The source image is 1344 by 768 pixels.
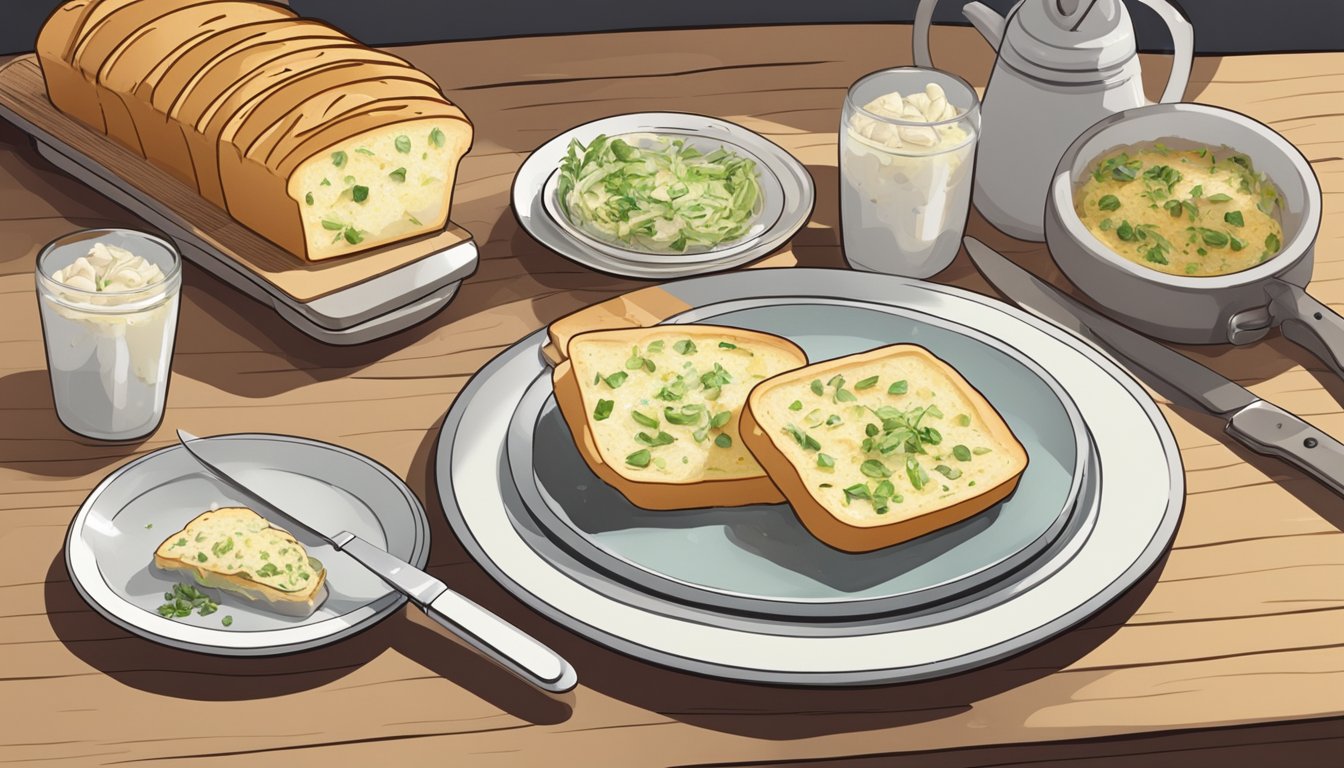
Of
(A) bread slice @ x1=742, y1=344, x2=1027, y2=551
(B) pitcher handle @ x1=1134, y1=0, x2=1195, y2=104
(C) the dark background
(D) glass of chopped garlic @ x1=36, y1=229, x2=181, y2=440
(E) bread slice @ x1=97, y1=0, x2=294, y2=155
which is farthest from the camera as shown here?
(C) the dark background

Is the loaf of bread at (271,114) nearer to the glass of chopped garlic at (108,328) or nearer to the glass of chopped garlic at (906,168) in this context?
the glass of chopped garlic at (108,328)

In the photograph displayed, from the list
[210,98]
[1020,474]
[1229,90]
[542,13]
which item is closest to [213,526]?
[210,98]

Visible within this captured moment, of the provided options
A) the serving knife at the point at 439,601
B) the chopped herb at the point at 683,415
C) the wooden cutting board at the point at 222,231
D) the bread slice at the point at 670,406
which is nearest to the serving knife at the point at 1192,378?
the bread slice at the point at 670,406

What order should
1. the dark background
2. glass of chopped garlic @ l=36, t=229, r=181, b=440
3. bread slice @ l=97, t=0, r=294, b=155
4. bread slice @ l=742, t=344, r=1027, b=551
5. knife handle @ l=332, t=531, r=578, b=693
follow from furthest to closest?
the dark background
bread slice @ l=97, t=0, r=294, b=155
glass of chopped garlic @ l=36, t=229, r=181, b=440
bread slice @ l=742, t=344, r=1027, b=551
knife handle @ l=332, t=531, r=578, b=693

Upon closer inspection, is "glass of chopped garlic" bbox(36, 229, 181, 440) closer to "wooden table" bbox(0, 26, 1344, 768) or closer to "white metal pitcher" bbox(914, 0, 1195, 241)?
"wooden table" bbox(0, 26, 1344, 768)

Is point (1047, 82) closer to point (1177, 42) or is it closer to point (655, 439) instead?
point (1177, 42)

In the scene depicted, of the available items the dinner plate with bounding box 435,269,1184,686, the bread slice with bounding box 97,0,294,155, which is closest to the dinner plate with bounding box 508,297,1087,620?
the dinner plate with bounding box 435,269,1184,686

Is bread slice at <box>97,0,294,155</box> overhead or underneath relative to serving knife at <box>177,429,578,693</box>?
overhead

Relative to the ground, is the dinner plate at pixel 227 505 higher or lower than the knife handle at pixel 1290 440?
lower
